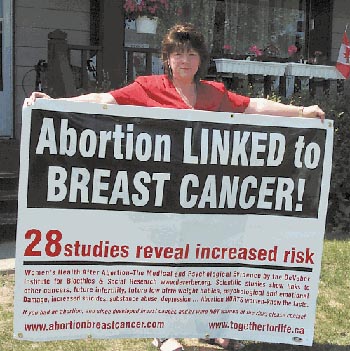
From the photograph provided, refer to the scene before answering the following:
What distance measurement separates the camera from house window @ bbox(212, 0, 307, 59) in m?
8.93

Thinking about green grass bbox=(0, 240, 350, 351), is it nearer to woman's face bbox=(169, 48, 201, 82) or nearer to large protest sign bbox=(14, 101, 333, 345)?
large protest sign bbox=(14, 101, 333, 345)

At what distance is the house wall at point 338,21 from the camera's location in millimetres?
9602

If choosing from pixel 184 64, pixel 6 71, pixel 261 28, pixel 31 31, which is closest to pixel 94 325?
pixel 184 64

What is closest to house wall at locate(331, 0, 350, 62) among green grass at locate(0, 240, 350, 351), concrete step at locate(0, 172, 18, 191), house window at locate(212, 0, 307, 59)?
house window at locate(212, 0, 307, 59)

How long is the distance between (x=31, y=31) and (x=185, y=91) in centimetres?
493

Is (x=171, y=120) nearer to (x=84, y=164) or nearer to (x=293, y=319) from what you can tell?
(x=84, y=164)

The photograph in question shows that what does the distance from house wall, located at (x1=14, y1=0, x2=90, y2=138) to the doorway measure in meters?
0.08

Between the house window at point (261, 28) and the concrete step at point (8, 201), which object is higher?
the house window at point (261, 28)

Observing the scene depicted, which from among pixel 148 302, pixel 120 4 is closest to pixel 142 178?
pixel 148 302

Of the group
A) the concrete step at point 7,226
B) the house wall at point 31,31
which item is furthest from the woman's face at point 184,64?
the house wall at point 31,31

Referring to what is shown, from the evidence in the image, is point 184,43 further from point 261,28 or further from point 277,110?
point 261,28

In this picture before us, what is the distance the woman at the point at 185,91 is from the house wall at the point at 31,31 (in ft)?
15.5

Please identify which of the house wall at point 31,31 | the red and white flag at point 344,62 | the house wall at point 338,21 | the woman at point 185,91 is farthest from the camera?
the house wall at point 338,21

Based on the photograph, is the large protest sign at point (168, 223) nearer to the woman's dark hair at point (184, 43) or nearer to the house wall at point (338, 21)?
the woman's dark hair at point (184, 43)
